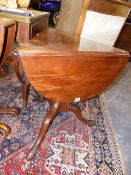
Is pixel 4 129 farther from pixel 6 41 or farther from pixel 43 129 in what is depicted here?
pixel 6 41

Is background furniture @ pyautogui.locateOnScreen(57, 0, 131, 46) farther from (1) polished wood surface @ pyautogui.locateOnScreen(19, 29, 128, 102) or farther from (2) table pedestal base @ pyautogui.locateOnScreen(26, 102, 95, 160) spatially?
(2) table pedestal base @ pyautogui.locateOnScreen(26, 102, 95, 160)

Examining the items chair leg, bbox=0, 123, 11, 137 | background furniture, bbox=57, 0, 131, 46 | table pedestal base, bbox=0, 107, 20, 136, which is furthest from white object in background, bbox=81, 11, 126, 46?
chair leg, bbox=0, 123, 11, 137

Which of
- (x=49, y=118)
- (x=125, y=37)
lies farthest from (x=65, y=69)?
(x=125, y=37)

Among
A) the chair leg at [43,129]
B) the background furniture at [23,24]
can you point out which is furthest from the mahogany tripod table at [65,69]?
the background furniture at [23,24]

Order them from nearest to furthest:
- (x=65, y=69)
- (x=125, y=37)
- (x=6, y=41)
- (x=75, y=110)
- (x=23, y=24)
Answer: (x=65, y=69)
(x=6, y=41)
(x=23, y=24)
(x=75, y=110)
(x=125, y=37)

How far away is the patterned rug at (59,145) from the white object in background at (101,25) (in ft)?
2.60

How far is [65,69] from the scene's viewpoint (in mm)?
1284

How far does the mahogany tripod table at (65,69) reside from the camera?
120cm

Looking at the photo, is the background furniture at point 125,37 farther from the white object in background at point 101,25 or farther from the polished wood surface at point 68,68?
the polished wood surface at point 68,68

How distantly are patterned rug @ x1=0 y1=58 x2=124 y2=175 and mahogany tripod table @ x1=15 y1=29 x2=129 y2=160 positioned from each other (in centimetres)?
11

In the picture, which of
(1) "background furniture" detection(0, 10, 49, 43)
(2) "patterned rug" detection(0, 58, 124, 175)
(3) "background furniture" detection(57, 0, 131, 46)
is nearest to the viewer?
(2) "patterned rug" detection(0, 58, 124, 175)

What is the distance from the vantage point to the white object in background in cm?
187

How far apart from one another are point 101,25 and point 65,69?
2.74 feet

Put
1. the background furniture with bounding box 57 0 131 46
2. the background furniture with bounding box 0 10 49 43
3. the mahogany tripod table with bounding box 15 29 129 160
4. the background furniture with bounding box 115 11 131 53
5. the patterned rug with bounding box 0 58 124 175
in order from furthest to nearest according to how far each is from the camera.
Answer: the background furniture with bounding box 115 11 131 53 → the background furniture with bounding box 57 0 131 46 → the background furniture with bounding box 0 10 49 43 → the patterned rug with bounding box 0 58 124 175 → the mahogany tripod table with bounding box 15 29 129 160
